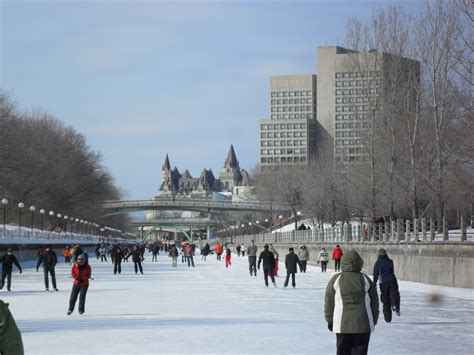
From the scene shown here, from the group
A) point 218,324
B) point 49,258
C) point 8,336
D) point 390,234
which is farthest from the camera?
point 390,234

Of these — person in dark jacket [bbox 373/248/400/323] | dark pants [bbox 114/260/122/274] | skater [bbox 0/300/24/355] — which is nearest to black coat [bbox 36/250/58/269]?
person in dark jacket [bbox 373/248/400/323]

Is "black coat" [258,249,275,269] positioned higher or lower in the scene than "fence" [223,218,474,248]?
lower

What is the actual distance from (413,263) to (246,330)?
1975 centimetres

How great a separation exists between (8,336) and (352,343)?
156 inches

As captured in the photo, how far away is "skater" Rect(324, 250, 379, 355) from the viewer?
28.8 feet

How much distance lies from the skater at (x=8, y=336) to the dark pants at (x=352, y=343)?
377 centimetres

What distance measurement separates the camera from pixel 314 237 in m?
62.5

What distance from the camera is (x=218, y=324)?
16703 mm

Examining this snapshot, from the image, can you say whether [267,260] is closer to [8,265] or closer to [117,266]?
[8,265]

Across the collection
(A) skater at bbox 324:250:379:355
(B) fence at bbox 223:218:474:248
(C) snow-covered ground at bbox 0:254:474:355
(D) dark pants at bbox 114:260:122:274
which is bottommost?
(C) snow-covered ground at bbox 0:254:474:355

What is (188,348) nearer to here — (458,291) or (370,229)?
(458,291)

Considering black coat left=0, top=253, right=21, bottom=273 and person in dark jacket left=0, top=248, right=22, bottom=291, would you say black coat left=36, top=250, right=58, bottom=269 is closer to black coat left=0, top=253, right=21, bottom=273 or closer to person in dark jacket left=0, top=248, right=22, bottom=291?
person in dark jacket left=0, top=248, right=22, bottom=291

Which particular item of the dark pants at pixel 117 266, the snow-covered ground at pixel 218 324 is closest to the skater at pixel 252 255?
the dark pants at pixel 117 266

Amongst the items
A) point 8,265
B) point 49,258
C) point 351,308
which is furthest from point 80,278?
point 351,308
